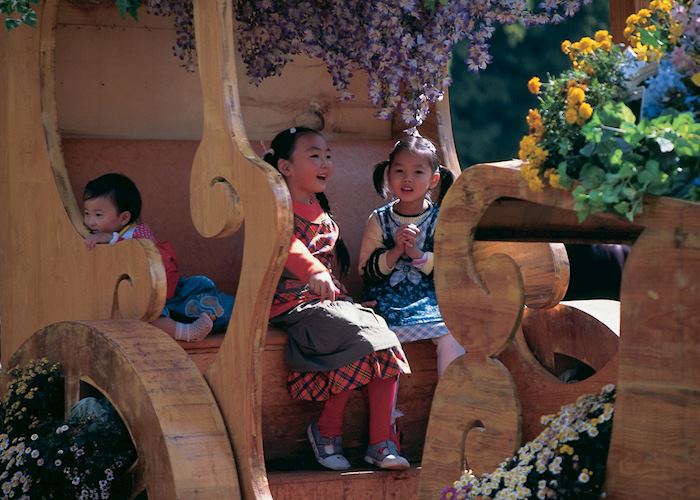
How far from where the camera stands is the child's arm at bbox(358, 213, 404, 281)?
473cm

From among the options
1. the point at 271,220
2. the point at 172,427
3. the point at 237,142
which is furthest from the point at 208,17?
the point at 172,427

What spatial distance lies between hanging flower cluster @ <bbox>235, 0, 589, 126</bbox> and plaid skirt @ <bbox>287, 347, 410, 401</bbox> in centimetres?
102

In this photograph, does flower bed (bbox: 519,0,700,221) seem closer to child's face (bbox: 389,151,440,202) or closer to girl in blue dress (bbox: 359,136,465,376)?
girl in blue dress (bbox: 359,136,465,376)

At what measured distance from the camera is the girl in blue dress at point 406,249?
4594mm

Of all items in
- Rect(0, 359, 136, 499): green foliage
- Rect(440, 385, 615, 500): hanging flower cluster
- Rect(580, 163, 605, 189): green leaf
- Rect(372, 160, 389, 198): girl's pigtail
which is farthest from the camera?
Rect(372, 160, 389, 198): girl's pigtail

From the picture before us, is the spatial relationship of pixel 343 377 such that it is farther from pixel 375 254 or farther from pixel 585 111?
pixel 585 111

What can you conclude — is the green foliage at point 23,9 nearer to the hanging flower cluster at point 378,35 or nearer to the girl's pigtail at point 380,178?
the hanging flower cluster at point 378,35

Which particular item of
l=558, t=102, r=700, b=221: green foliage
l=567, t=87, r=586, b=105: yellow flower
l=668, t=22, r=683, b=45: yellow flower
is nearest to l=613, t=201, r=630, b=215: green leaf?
l=558, t=102, r=700, b=221: green foliage

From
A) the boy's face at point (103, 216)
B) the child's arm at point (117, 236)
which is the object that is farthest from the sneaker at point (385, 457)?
the boy's face at point (103, 216)

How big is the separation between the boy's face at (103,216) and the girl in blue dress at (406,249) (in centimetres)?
88

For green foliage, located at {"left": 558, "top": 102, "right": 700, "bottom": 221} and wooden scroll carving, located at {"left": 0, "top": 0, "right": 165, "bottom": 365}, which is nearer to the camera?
green foliage, located at {"left": 558, "top": 102, "right": 700, "bottom": 221}

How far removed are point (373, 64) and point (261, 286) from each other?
144cm

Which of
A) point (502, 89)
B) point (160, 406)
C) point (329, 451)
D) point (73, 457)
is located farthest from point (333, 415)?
point (502, 89)

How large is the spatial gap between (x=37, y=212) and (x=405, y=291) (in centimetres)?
134
